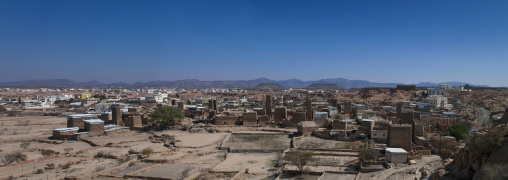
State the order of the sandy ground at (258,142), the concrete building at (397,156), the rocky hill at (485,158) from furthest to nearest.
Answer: the sandy ground at (258,142) < the concrete building at (397,156) < the rocky hill at (485,158)

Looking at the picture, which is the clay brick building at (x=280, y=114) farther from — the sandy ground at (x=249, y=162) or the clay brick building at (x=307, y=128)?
the sandy ground at (x=249, y=162)

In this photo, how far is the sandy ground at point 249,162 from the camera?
60.4 feet

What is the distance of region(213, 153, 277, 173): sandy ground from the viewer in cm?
1841

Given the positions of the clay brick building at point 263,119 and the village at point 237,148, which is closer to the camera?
the village at point 237,148

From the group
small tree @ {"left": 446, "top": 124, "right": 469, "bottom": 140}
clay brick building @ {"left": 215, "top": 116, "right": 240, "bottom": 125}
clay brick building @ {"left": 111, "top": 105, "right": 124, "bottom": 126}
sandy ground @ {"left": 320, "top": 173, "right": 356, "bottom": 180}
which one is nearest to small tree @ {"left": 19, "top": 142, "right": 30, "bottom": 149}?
clay brick building @ {"left": 111, "top": 105, "right": 124, "bottom": 126}

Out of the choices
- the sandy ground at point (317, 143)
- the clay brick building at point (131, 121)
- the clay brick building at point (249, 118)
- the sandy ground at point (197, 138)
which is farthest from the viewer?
the clay brick building at point (249, 118)

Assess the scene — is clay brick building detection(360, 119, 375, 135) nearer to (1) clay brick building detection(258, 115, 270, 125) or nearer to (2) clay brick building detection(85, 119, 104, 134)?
(1) clay brick building detection(258, 115, 270, 125)

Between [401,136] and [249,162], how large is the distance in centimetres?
969

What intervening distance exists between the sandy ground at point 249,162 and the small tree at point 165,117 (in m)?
13.3

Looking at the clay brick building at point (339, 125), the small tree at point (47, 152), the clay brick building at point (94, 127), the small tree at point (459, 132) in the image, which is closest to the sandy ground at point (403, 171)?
the small tree at point (459, 132)

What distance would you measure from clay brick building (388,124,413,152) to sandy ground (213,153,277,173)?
7.60m

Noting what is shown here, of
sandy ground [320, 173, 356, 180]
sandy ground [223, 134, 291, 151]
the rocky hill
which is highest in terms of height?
the rocky hill

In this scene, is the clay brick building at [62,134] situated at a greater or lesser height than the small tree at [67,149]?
greater

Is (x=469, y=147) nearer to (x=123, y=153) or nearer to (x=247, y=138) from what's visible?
(x=247, y=138)
